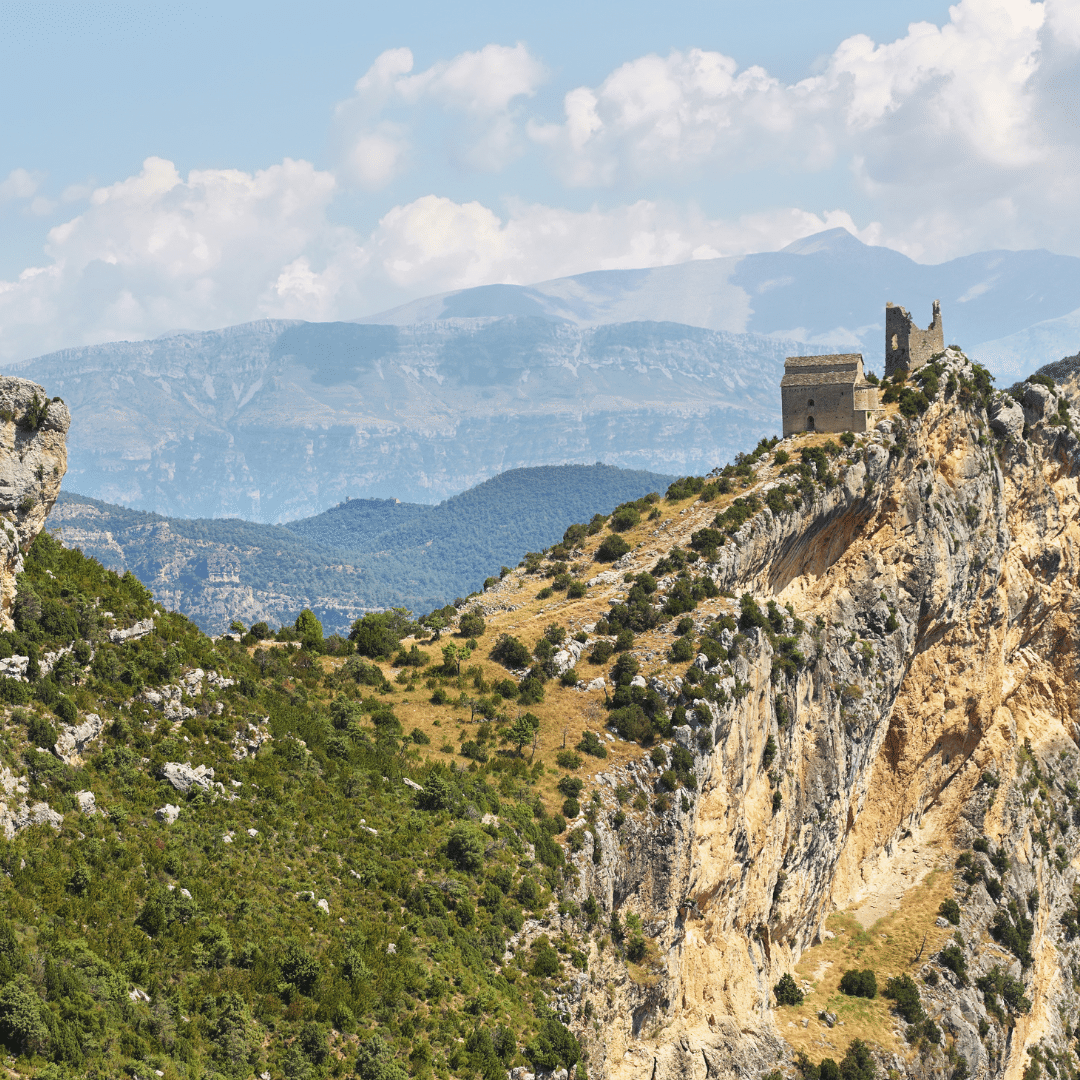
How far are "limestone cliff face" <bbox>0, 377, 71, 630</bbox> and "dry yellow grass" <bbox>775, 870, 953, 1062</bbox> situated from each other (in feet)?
160

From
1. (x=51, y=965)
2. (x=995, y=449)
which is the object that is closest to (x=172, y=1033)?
(x=51, y=965)

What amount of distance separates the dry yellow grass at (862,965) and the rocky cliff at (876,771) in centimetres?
21

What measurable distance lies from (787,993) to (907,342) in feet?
181

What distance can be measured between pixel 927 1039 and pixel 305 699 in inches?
1745

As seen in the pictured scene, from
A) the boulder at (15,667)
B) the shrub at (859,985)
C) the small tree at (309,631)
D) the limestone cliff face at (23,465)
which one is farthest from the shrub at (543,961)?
the shrub at (859,985)

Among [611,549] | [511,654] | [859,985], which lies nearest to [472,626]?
[511,654]

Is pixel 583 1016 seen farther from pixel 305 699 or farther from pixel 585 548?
pixel 585 548

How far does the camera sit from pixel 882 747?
82312 millimetres

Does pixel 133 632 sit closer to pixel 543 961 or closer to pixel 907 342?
pixel 543 961

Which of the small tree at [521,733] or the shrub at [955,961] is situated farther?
the shrub at [955,961]

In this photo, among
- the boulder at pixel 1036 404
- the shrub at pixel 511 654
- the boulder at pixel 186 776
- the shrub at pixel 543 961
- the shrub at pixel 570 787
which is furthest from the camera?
the boulder at pixel 1036 404

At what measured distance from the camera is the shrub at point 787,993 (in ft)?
212

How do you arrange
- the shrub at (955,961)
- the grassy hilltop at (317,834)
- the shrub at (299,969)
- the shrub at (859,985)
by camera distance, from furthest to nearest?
the shrub at (955,961), the shrub at (859,985), the shrub at (299,969), the grassy hilltop at (317,834)

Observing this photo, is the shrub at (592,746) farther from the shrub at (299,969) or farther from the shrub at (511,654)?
the shrub at (299,969)
